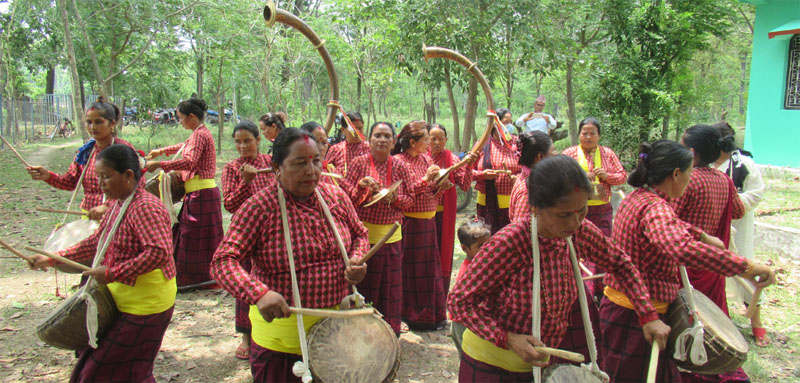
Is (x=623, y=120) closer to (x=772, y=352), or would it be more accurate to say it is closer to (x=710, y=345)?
(x=772, y=352)

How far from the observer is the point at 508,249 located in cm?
200

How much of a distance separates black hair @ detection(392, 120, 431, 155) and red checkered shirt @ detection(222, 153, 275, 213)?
120 cm

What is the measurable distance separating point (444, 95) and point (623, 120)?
3366 cm

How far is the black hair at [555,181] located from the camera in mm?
1894

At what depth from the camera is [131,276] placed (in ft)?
8.60

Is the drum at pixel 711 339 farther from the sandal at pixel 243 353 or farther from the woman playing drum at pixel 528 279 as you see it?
the sandal at pixel 243 353

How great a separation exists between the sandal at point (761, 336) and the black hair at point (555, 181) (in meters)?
3.47

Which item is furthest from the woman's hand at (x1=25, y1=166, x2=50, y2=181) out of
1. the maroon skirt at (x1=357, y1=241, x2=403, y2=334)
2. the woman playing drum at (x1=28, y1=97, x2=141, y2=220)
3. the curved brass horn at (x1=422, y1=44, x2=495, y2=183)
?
the curved brass horn at (x1=422, y1=44, x2=495, y2=183)

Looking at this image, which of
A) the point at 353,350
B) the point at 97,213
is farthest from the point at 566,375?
the point at 97,213

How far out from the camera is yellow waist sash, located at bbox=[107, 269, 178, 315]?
2738 millimetres

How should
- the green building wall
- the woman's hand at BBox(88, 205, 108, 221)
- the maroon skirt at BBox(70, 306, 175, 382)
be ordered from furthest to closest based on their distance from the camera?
the green building wall
the woman's hand at BBox(88, 205, 108, 221)
the maroon skirt at BBox(70, 306, 175, 382)

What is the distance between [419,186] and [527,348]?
262 centimetres

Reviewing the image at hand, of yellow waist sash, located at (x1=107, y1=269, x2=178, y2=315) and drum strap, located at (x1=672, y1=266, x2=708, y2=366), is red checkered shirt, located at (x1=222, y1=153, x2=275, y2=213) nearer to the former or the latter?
yellow waist sash, located at (x1=107, y1=269, x2=178, y2=315)

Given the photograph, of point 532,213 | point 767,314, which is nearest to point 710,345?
point 532,213
